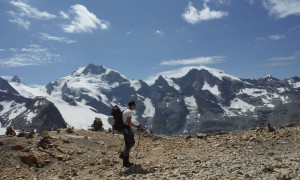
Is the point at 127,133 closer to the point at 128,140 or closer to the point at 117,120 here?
the point at 128,140

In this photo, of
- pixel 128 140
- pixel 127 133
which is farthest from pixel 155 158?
pixel 127 133

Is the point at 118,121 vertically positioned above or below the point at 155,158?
above

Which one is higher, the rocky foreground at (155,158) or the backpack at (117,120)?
the backpack at (117,120)

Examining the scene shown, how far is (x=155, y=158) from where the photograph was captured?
23266 millimetres

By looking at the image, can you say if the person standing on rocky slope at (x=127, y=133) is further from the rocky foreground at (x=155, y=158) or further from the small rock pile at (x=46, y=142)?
the small rock pile at (x=46, y=142)

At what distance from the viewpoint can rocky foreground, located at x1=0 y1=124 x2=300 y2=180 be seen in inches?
657

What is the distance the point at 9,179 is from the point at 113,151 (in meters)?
8.13

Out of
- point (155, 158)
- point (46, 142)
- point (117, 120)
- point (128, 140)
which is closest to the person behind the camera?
point (117, 120)

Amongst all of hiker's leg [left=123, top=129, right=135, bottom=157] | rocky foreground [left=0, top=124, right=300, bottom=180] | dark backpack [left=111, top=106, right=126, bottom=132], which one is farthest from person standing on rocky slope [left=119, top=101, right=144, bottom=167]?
rocky foreground [left=0, top=124, right=300, bottom=180]

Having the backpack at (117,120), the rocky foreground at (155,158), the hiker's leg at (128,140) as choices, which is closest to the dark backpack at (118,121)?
the backpack at (117,120)

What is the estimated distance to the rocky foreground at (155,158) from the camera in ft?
54.8

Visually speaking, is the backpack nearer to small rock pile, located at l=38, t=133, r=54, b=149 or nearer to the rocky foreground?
the rocky foreground

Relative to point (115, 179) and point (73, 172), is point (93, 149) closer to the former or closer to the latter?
point (73, 172)

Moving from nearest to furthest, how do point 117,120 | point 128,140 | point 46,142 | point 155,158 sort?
point 117,120
point 128,140
point 155,158
point 46,142
